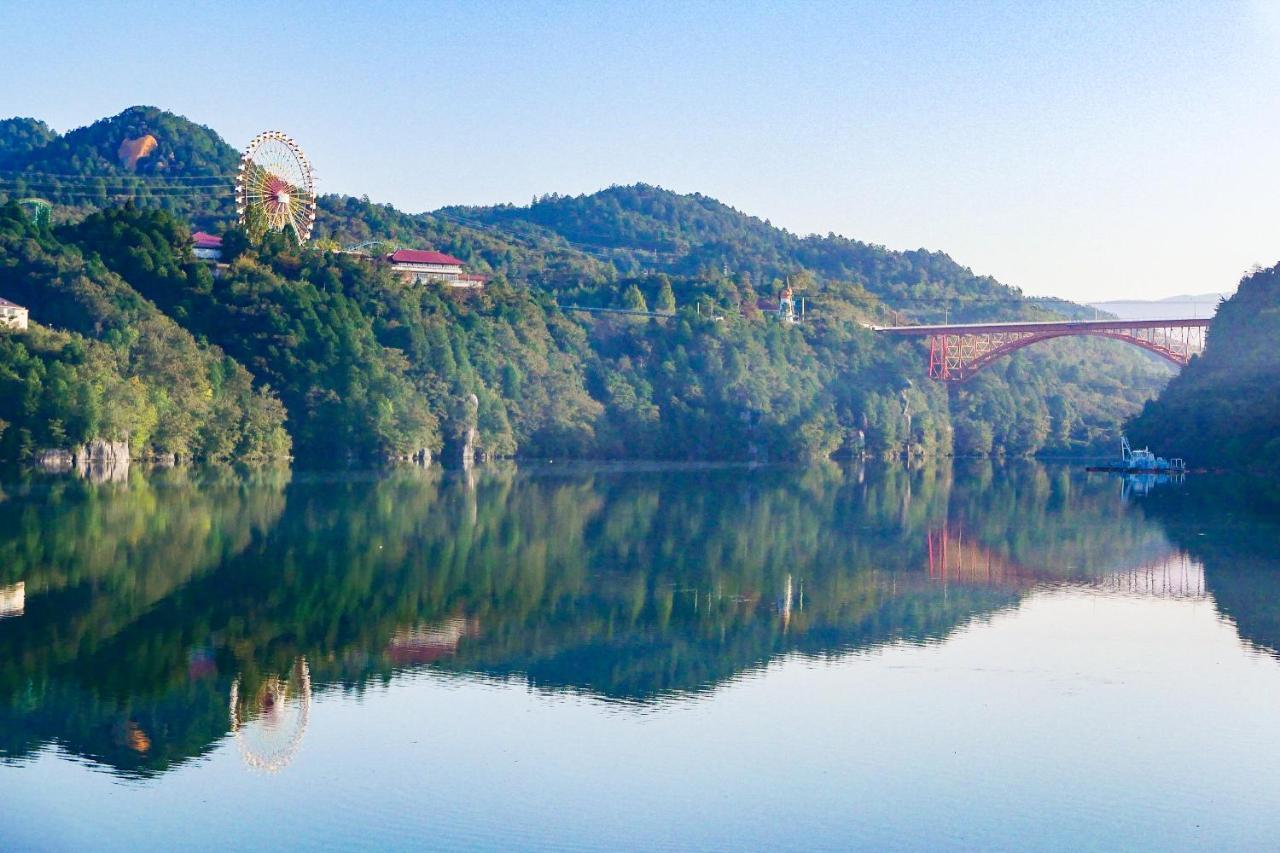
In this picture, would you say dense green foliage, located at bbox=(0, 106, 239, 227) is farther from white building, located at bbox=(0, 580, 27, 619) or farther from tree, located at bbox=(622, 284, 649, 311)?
white building, located at bbox=(0, 580, 27, 619)

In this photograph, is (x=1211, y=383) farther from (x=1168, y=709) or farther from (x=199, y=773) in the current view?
(x=199, y=773)

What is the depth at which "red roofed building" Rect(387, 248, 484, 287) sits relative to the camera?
98.7m

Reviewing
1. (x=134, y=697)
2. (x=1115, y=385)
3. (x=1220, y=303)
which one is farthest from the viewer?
(x=1115, y=385)

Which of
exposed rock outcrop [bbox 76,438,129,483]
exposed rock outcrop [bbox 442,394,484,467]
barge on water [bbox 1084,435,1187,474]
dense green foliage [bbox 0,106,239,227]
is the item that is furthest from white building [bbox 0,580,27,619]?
dense green foliage [bbox 0,106,239,227]

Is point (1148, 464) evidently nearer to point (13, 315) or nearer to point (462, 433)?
point (462, 433)

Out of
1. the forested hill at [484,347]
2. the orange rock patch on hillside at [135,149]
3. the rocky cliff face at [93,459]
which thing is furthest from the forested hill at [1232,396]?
the orange rock patch on hillside at [135,149]

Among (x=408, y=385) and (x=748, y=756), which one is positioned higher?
(x=408, y=385)

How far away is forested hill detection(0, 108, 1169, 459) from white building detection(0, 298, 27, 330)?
112 inches

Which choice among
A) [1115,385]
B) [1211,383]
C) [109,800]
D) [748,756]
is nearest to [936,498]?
[1211,383]

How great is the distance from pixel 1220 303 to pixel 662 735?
242 ft

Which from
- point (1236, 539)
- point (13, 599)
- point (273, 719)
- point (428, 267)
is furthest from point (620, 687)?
point (428, 267)

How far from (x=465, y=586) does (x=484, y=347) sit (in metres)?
60.4

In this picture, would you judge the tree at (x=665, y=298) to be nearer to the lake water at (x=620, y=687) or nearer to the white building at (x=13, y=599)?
the lake water at (x=620, y=687)

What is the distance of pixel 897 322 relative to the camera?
13812 cm
